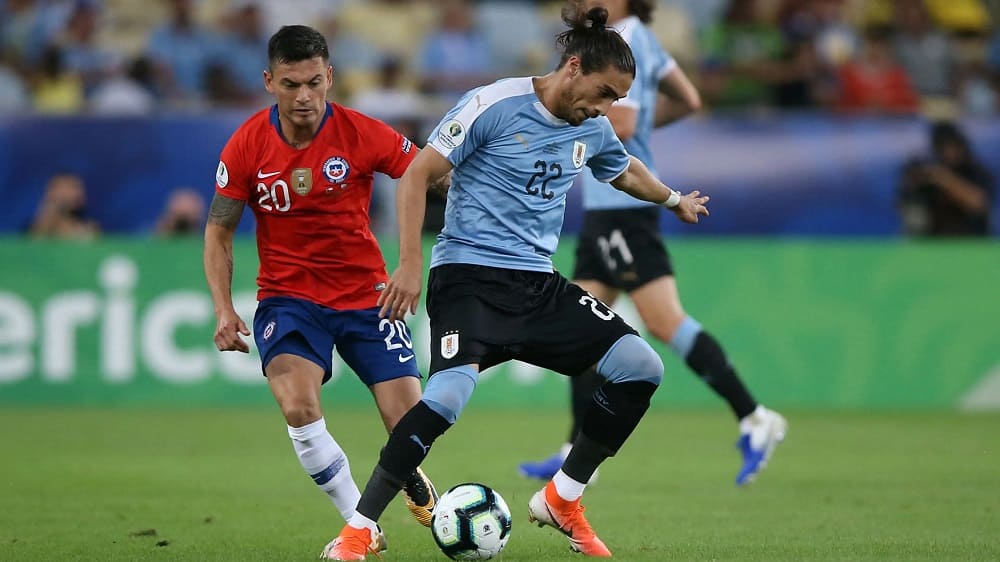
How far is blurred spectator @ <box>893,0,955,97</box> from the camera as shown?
52.7 feet

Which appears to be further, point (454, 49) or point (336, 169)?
point (454, 49)

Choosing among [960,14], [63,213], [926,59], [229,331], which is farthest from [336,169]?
[960,14]

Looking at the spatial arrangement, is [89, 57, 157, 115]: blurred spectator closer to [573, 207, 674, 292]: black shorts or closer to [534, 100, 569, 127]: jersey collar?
[573, 207, 674, 292]: black shorts

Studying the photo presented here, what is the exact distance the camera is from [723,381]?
8.37m

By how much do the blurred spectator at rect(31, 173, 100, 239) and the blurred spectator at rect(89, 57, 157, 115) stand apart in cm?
125

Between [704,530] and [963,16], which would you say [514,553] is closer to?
[704,530]

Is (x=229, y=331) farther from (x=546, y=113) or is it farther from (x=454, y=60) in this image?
(x=454, y=60)

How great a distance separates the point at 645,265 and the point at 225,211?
125 inches

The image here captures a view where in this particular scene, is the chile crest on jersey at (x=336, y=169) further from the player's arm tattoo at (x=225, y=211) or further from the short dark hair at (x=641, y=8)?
the short dark hair at (x=641, y=8)

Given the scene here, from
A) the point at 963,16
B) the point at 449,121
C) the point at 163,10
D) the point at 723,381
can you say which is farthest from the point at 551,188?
the point at 963,16

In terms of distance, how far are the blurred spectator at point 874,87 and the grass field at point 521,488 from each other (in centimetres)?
416

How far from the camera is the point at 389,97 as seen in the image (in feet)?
47.2

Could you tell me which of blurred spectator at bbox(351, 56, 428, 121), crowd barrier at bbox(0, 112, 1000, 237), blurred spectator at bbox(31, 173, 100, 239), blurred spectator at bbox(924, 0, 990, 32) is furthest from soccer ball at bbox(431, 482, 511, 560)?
blurred spectator at bbox(924, 0, 990, 32)

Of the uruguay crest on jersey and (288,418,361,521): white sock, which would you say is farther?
(288,418,361,521): white sock
